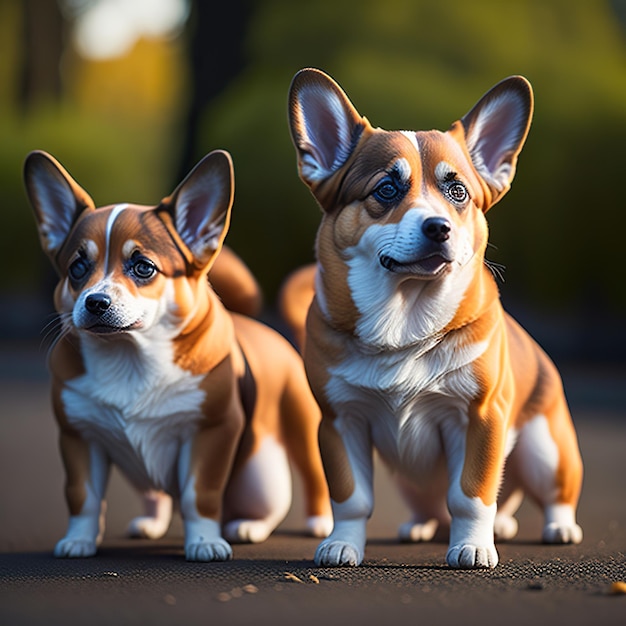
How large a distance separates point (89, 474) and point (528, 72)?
861cm

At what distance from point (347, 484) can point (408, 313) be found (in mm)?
583

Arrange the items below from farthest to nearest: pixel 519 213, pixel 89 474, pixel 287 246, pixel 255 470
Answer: pixel 287 246, pixel 519 213, pixel 255 470, pixel 89 474

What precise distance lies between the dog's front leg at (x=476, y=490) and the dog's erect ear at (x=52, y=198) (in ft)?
5.05

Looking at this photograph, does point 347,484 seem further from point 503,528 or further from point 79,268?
point 79,268

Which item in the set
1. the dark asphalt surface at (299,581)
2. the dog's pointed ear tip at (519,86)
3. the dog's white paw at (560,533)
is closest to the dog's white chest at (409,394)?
the dark asphalt surface at (299,581)

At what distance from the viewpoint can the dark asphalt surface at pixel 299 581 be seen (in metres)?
2.58

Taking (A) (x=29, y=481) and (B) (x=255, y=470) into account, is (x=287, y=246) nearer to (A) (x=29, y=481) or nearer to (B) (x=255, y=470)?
(A) (x=29, y=481)

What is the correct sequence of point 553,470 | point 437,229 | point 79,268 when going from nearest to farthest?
point 437,229
point 79,268
point 553,470

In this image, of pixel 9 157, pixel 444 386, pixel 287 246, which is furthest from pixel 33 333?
pixel 444 386

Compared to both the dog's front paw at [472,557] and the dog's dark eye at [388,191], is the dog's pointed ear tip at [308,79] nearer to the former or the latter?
the dog's dark eye at [388,191]

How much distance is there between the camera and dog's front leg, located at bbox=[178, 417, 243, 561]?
346 centimetres

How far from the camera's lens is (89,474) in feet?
11.7

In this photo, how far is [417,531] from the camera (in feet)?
12.8

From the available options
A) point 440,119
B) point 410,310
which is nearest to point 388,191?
point 410,310
